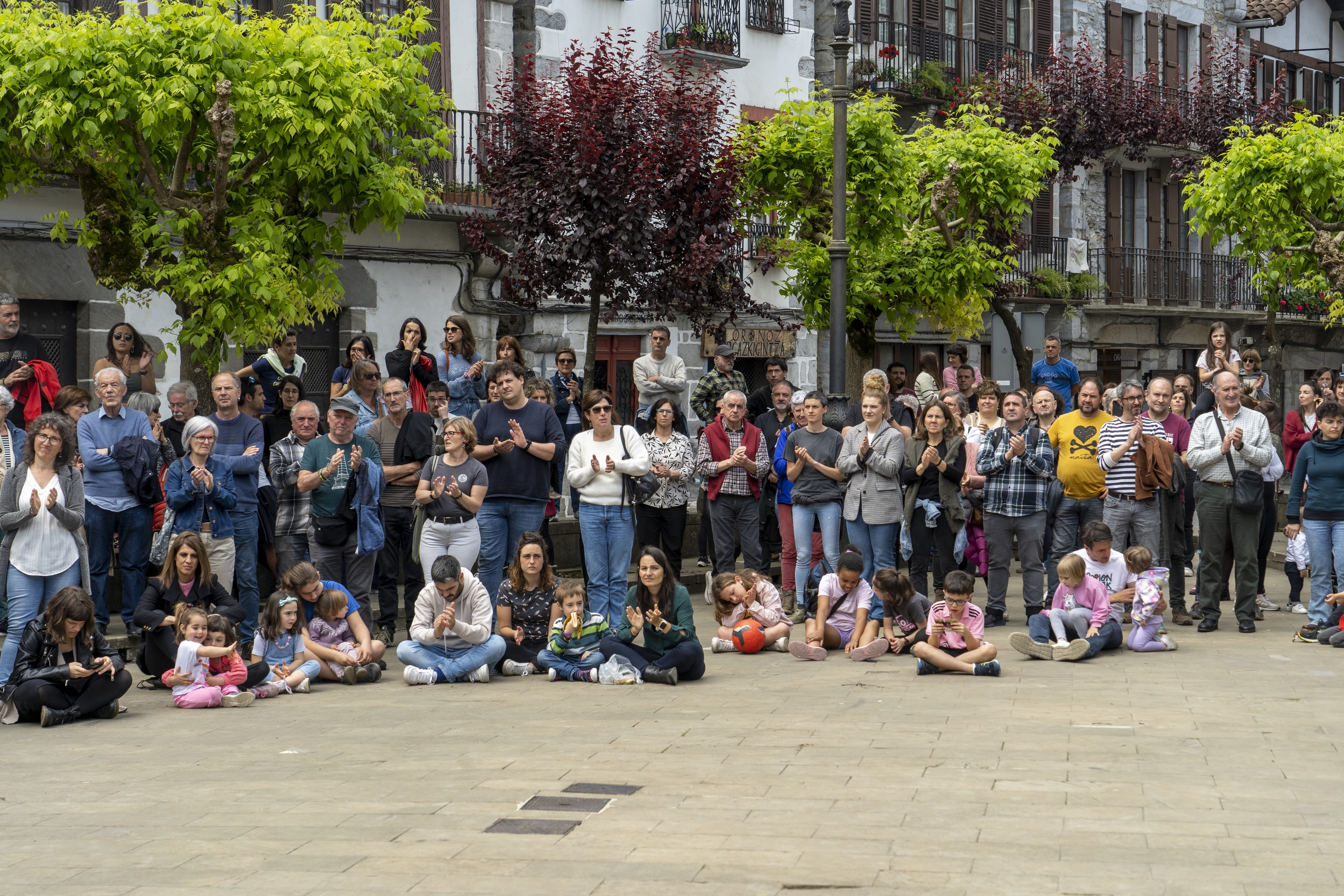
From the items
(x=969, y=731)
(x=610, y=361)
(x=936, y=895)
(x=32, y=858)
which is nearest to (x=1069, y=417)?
(x=969, y=731)

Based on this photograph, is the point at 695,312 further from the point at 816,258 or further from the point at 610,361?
the point at 610,361

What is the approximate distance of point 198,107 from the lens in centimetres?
1343

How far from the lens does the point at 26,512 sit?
1019 cm

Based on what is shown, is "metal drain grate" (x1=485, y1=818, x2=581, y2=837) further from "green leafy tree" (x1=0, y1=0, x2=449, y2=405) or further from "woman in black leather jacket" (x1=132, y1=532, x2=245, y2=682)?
"green leafy tree" (x1=0, y1=0, x2=449, y2=405)

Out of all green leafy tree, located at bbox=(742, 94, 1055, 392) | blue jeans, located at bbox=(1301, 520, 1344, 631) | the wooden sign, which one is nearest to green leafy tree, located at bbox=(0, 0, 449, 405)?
green leafy tree, located at bbox=(742, 94, 1055, 392)

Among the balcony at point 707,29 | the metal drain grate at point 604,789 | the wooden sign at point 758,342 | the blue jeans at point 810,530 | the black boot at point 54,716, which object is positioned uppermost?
the balcony at point 707,29

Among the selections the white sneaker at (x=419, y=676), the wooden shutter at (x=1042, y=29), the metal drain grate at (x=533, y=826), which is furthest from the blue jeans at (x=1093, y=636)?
the wooden shutter at (x=1042, y=29)

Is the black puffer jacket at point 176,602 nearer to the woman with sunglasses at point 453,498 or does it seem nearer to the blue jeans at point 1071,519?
the woman with sunglasses at point 453,498

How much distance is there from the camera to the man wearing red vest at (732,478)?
14031 mm

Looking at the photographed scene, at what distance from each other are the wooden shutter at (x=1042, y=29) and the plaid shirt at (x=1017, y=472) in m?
20.7

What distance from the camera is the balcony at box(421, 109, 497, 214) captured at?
20484mm

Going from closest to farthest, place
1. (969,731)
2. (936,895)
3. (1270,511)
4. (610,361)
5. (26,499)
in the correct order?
(936,895)
(969,731)
(26,499)
(1270,511)
(610,361)

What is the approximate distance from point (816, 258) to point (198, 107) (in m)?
8.16

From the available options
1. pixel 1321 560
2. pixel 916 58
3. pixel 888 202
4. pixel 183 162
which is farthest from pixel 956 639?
pixel 916 58
